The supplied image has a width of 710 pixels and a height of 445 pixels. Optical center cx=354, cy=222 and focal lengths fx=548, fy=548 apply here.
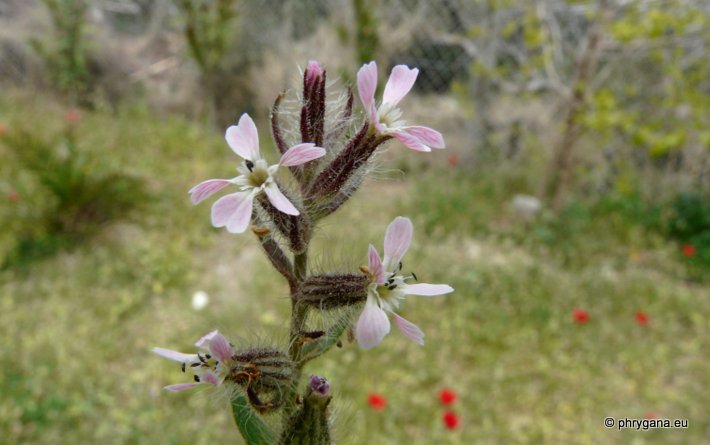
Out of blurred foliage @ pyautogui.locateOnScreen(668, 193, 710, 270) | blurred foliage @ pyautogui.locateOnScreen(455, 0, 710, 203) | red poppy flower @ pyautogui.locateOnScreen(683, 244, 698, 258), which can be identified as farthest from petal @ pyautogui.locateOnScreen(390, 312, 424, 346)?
blurred foliage @ pyautogui.locateOnScreen(668, 193, 710, 270)

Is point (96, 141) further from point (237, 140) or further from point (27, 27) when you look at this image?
point (237, 140)

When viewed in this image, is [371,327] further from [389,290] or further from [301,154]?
[301,154]

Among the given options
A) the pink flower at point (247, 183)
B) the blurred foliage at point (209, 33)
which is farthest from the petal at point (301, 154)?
the blurred foliage at point (209, 33)

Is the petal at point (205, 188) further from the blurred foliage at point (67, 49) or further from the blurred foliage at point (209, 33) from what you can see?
the blurred foliage at point (67, 49)

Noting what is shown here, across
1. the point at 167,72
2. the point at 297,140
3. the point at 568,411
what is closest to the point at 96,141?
the point at 167,72

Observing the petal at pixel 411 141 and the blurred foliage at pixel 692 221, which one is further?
the blurred foliage at pixel 692 221

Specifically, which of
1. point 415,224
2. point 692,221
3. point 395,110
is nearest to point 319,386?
point 395,110

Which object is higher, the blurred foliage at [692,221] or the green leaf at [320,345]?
the green leaf at [320,345]

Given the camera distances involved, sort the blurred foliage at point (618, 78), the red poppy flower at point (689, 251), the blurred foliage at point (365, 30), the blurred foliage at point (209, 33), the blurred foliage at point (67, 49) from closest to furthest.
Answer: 1. the blurred foliage at point (618, 78)
2. the red poppy flower at point (689, 251)
3. the blurred foliage at point (365, 30)
4. the blurred foliage at point (209, 33)
5. the blurred foliage at point (67, 49)
